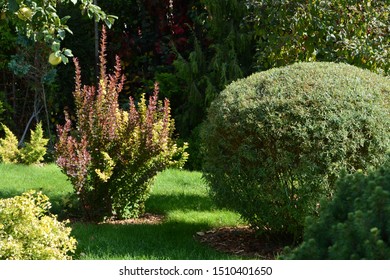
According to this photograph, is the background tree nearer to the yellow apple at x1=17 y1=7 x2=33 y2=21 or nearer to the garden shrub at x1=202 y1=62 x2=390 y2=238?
the garden shrub at x1=202 y1=62 x2=390 y2=238

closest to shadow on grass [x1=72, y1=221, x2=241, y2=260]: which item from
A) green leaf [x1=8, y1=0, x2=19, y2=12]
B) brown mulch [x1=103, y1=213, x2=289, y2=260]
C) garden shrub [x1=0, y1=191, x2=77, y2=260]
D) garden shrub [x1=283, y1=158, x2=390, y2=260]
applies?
brown mulch [x1=103, y1=213, x2=289, y2=260]

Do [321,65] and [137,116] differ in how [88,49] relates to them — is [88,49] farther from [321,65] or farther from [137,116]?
[321,65]

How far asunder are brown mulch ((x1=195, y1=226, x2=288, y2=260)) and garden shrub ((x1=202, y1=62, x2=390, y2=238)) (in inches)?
6.6

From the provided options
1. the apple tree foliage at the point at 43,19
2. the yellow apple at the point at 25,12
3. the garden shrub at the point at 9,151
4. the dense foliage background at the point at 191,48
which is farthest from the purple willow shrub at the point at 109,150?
the garden shrub at the point at 9,151

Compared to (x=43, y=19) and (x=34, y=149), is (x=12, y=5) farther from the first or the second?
(x=34, y=149)

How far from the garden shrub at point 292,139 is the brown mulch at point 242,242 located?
17 cm

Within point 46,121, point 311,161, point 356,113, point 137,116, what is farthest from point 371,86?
point 46,121

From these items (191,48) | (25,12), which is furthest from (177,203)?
(191,48)

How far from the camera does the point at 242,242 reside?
6199 mm

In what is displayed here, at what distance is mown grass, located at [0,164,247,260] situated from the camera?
562 centimetres

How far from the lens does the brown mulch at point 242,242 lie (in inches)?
231

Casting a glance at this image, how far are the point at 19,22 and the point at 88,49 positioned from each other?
697 cm

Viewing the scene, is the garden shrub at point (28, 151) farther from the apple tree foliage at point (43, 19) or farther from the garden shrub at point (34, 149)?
the apple tree foliage at point (43, 19)

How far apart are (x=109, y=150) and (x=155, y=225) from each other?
2.71 feet
